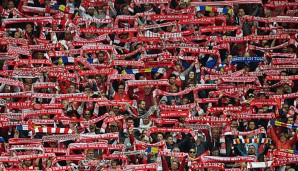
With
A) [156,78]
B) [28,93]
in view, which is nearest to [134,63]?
[156,78]

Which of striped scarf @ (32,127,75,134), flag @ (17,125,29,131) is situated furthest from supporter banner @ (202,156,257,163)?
flag @ (17,125,29,131)

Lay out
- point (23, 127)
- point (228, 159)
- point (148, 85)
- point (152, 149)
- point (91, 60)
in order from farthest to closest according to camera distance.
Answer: point (91, 60)
point (148, 85)
point (23, 127)
point (152, 149)
point (228, 159)

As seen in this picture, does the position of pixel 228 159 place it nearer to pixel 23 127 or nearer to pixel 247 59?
pixel 247 59

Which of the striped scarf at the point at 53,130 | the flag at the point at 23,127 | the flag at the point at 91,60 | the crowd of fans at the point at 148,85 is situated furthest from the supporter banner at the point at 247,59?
the flag at the point at 23,127

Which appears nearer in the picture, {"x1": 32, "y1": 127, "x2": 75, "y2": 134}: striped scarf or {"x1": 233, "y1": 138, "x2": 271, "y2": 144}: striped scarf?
{"x1": 233, "y1": 138, "x2": 271, "y2": 144}: striped scarf

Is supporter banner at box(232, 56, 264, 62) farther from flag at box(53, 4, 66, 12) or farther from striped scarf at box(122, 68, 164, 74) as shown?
flag at box(53, 4, 66, 12)

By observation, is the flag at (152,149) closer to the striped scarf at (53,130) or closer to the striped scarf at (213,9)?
the striped scarf at (53,130)

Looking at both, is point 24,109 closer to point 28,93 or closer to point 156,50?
point 28,93

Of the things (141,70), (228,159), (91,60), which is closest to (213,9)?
(141,70)

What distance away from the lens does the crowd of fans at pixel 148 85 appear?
3041 cm

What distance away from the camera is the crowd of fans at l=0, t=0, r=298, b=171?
1197 inches

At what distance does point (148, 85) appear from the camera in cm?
3225

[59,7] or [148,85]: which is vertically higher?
[59,7]

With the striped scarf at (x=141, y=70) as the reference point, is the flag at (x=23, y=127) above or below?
below
